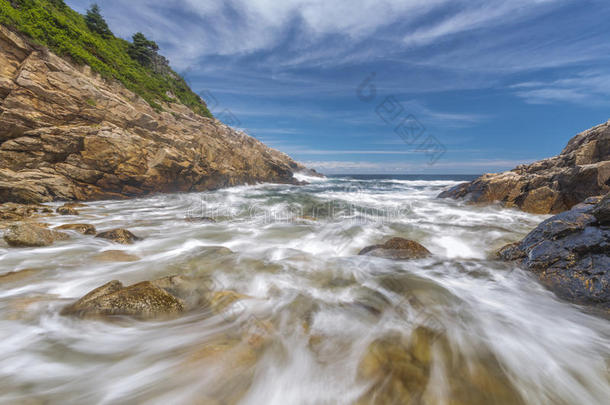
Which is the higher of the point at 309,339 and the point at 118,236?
the point at 118,236

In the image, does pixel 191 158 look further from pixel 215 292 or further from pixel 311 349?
pixel 311 349

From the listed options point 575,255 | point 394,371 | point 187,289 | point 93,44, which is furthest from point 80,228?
point 93,44

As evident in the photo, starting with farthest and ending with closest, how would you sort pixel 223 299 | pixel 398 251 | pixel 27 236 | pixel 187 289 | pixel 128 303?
1. pixel 398 251
2. pixel 27 236
3. pixel 187 289
4. pixel 223 299
5. pixel 128 303

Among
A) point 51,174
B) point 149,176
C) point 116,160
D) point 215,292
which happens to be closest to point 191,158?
point 149,176

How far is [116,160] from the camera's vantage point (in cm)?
1303

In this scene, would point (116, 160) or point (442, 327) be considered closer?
point (442, 327)

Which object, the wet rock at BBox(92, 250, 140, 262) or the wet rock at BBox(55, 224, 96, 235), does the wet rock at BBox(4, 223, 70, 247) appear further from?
the wet rock at BBox(92, 250, 140, 262)

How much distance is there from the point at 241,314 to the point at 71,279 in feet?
10.2

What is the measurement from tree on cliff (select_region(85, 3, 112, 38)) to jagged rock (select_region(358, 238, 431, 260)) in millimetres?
38674

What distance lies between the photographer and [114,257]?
15.3 feet

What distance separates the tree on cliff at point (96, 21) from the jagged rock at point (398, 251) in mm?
38674

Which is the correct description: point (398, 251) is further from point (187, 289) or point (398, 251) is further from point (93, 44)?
point (93, 44)

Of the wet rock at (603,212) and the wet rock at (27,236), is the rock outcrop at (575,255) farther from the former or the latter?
the wet rock at (27,236)

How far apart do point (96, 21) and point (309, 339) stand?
40662 mm
